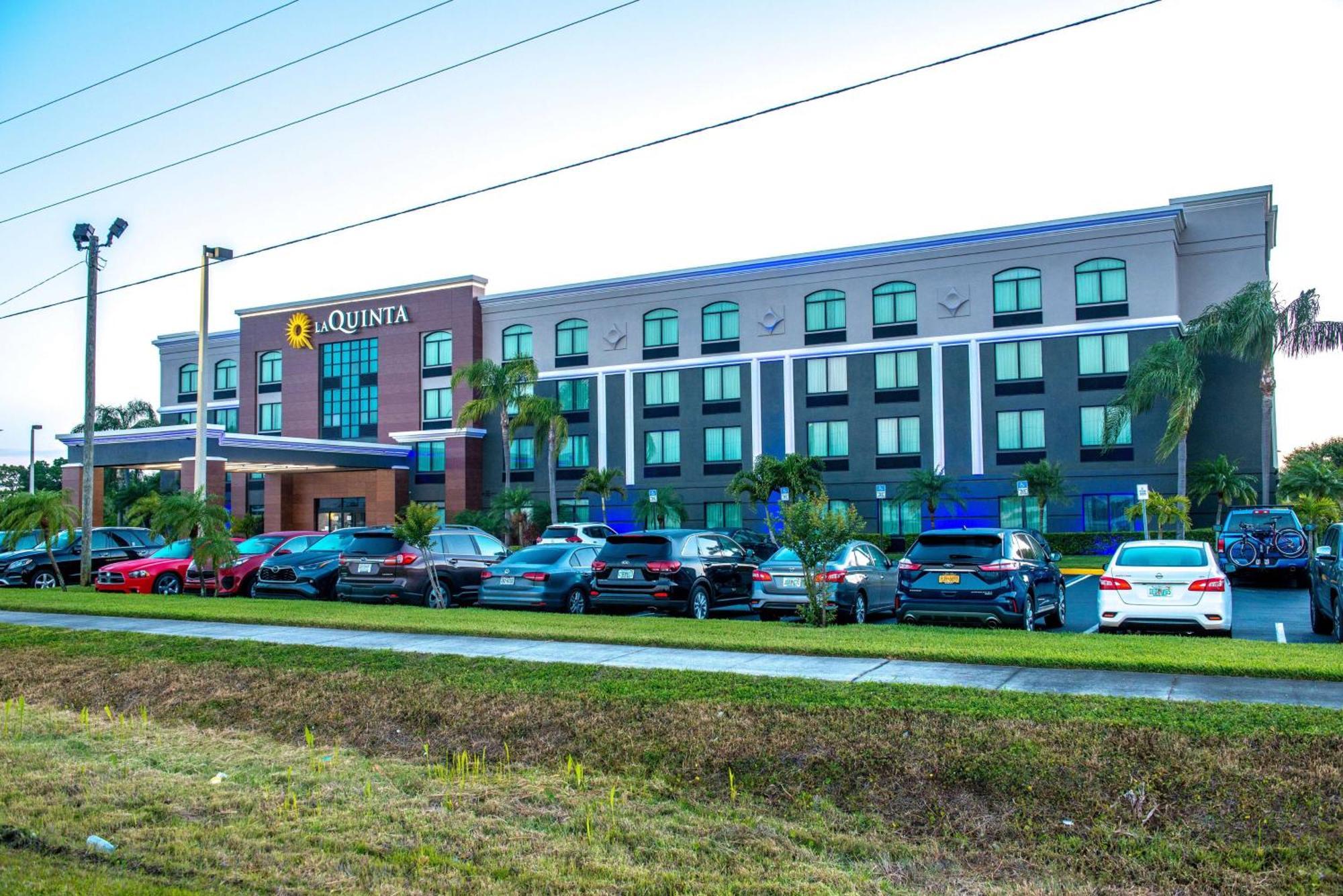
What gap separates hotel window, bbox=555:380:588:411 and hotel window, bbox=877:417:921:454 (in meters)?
15.2

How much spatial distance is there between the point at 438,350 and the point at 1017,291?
29725 mm

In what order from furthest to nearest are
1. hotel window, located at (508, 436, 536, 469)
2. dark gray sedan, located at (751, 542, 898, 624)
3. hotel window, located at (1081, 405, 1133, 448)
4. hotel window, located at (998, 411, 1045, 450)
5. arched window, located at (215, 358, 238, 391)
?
1. arched window, located at (215, 358, 238, 391)
2. hotel window, located at (508, 436, 536, 469)
3. hotel window, located at (998, 411, 1045, 450)
4. hotel window, located at (1081, 405, 1133, 448)
5. dark gray sedan, located at (751, 542, 898, 624)

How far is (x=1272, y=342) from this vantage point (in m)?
38.5

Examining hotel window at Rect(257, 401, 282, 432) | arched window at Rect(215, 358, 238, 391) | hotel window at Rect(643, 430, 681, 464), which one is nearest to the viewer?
hotel window at Rect(643, 430, 681, 464)

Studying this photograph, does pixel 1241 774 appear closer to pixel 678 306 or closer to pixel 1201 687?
pixel 1201 687

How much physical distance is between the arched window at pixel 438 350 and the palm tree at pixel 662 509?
14684 mm

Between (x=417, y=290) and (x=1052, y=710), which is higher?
(x=417, y=290)

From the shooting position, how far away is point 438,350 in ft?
191

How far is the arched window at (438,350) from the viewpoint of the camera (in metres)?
58.0

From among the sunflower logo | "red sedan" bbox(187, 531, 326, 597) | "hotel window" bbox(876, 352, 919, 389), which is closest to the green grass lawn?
"red sedan" bbox(187, 531, 326, 597)

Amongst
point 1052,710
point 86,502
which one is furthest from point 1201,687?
point 86,502

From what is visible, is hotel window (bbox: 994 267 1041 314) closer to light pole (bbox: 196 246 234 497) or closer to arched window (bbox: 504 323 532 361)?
arched window (bbox: 504 323 532 361)

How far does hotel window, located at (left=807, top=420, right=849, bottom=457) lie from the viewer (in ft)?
161

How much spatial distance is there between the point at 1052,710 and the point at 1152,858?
7.28 feet
